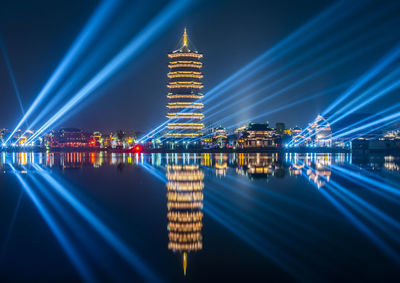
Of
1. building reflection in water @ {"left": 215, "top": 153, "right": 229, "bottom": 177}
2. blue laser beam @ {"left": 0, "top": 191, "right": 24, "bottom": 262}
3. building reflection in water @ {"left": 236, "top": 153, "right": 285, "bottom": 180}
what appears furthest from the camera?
building reflection in water @ {"left": 215, "top": 153, "right": 229, "bottom": 177}

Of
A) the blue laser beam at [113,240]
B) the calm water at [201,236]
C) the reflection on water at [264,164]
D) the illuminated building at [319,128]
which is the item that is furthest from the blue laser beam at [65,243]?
the illuminated building at [319,128]

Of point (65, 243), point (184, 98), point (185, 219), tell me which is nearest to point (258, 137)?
point (184, 98)

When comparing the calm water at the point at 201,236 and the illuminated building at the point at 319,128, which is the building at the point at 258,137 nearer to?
the illuminated building at the point at 319,128

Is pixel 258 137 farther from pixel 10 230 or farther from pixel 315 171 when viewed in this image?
pixel 10 230

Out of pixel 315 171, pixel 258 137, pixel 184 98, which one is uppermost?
pixel 184 98

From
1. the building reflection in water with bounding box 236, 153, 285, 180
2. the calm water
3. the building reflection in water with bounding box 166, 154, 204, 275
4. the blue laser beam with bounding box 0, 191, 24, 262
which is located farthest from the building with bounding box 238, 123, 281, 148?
the blue laser beam with bounding box 0, 191, 24, 262

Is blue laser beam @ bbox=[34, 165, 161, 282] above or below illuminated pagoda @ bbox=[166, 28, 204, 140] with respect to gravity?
below

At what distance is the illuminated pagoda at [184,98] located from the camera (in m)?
91.2

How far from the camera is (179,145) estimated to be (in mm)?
88875

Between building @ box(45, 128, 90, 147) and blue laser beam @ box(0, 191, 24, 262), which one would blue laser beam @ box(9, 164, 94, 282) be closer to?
blue laser beam @ box(0, 191, 24, 262)

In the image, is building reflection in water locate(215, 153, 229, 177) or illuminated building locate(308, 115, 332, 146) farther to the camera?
illuminated building locate(308, 115, 332, 146)

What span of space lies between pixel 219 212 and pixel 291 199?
8.00ft

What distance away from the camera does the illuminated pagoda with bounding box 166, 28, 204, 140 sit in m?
91.2

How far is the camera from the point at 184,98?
9138cm
